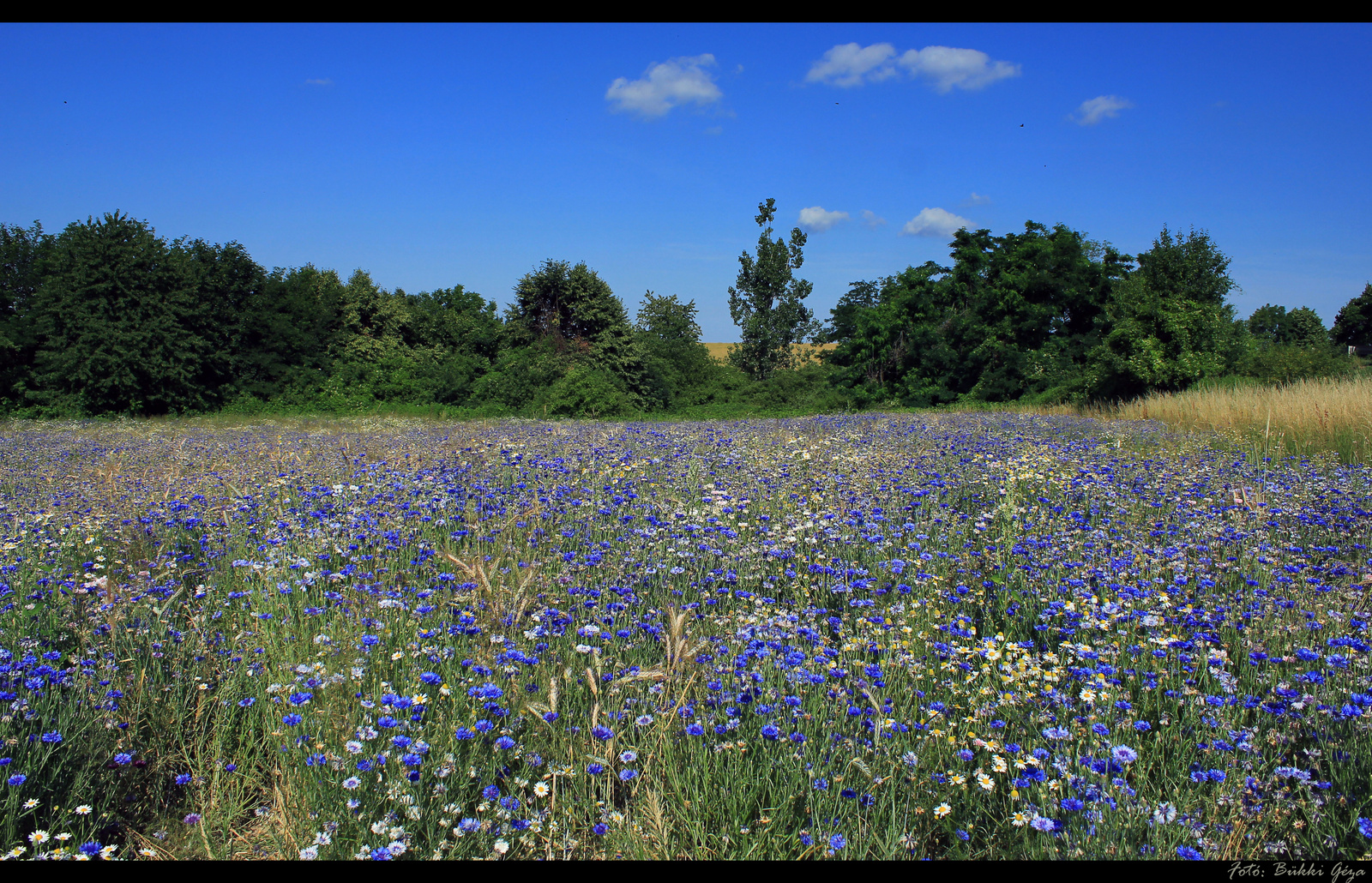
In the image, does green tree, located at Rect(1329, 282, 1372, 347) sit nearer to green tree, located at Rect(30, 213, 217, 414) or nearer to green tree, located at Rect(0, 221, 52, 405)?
green tree, located at Rect(30, 213, 217, 414)

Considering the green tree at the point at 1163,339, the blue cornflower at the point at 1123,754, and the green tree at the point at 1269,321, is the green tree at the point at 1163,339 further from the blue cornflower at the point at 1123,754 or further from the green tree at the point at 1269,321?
the green tree at the point at 1269,321

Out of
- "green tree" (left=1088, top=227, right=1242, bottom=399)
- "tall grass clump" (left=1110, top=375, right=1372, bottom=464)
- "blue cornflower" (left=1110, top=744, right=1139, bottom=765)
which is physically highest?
"green tree" (left=1088, top=227, right=1242, bottom=399)

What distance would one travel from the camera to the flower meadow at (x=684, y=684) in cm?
176

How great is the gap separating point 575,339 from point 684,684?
3239cm

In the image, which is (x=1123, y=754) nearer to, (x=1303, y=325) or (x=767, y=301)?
(x=767, y=301)

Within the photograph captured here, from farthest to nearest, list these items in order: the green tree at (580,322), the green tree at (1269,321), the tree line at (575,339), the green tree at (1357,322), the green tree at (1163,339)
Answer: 1. the green tree at (1269,321)
2. the green tree at (1357,322)
3. the green tree at (580,322)
4. the tree line at (575,339)
5. the green tree at (1163,339)

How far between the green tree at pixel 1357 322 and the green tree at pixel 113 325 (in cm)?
10147

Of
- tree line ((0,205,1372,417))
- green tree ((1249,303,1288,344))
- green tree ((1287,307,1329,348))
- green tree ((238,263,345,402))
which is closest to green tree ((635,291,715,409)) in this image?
tree line ((0,205,1372,417))

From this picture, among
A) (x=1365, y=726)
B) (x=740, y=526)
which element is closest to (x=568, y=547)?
(x=740, y=526)

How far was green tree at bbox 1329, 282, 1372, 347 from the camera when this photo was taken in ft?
244

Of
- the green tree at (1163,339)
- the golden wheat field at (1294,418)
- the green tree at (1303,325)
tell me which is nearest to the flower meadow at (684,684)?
the golden wheat field at (1294,418)

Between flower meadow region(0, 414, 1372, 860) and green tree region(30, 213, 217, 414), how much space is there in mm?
27414

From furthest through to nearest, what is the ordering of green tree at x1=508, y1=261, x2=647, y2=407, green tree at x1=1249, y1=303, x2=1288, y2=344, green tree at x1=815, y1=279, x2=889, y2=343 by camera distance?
green tree at x1=1249, y1=303, x2=1288, y2=344 → green tree at x1=815, y1=279, x2=889, y2=343 → green tree at x1=508, y1=261, x2=647, y2=407

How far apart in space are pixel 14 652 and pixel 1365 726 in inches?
162
